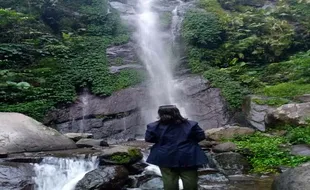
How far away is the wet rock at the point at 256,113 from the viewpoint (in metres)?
12.5

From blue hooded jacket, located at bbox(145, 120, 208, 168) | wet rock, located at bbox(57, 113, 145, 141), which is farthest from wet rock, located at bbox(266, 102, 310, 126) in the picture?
blue hooded jacket, located at bbox(145, 120, 208, 168)

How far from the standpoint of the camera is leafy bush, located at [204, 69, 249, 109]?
14734mm

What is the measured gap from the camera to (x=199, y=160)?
4.75 m

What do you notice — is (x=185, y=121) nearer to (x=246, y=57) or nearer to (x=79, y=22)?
(x=246, y=57)

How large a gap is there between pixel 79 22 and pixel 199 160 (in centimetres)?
1678

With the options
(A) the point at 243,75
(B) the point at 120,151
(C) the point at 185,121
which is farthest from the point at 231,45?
(C) the point at 185,121

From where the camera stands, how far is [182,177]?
4.88 m

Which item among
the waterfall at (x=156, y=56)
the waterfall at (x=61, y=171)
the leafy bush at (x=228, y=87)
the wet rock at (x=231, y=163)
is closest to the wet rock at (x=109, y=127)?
the waterfall at (x=156, y=56)

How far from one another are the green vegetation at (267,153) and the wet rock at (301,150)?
0.67ft

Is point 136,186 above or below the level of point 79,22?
below

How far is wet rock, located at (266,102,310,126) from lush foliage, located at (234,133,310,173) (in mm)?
904

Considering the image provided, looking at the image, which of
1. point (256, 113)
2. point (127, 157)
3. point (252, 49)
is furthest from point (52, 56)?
point (252, 49)

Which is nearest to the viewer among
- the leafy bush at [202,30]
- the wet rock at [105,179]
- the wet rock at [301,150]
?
the wet rock at [105,179]

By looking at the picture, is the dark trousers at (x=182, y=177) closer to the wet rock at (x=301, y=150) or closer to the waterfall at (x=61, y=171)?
the waterfall at (x=61, y=171)
